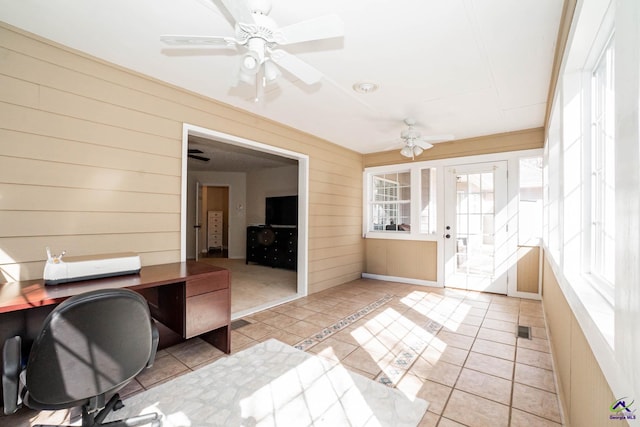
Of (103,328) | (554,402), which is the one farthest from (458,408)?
(103,328)

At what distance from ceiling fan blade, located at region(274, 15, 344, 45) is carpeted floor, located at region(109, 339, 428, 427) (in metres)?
2.30

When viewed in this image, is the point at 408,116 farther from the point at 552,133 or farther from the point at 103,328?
the point at 103,328

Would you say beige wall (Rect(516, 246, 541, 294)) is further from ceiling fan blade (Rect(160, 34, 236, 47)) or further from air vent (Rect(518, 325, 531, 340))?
ceiling fan blade (Rect(160, 34, 236, 47))

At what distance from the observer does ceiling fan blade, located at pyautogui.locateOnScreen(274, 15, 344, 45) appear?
1.48 m

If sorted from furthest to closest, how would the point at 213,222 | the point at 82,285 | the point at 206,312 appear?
the point at 213,222
the point at 206,312
the point at 82,285

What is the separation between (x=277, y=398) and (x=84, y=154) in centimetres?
245

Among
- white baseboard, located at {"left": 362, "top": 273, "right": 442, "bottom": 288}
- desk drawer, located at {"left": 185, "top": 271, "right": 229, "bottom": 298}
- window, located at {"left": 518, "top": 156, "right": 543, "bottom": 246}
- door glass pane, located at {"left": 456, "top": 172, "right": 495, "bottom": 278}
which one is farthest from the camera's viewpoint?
white baseboard, located at {"left": 362, "top": 273, "right": 442, "bottom": 288}

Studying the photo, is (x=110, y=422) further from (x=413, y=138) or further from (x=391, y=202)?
(x=391, y=202)

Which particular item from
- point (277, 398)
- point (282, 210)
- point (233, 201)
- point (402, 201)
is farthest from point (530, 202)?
point (233, 201)

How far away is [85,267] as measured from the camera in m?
2.04

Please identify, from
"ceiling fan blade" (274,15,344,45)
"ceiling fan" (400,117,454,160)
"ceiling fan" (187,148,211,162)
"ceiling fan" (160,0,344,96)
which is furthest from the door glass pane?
"ceiling fan" (187,148,211,162)

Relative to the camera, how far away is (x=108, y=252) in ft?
8.15

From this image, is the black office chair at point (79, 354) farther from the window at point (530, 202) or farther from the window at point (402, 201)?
the window at point (530, 202)

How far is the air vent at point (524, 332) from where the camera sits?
2990 millimetres
